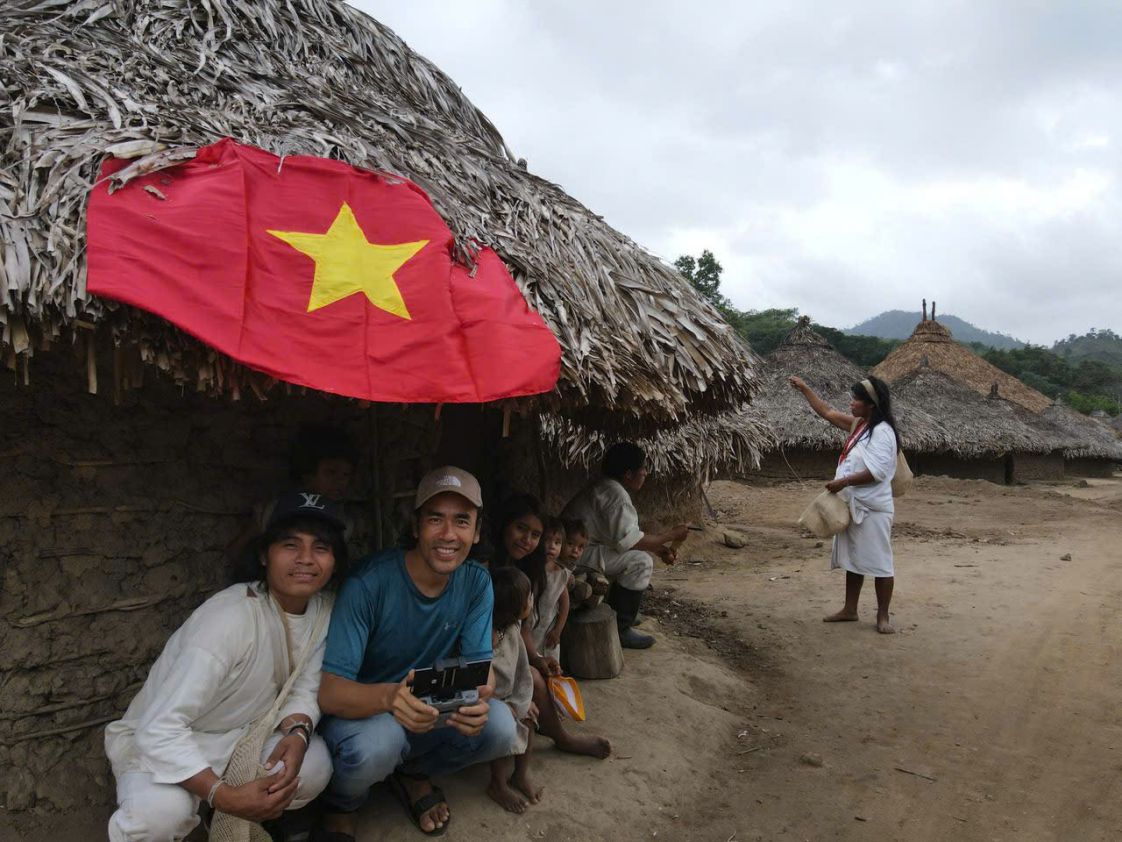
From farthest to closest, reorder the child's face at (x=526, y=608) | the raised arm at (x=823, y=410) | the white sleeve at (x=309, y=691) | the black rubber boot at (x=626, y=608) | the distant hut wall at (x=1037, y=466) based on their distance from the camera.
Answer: the distant hut wall at (x=1037, y=466), the raised arm at (x=823, y=410), the black rubber boot at (x=626, y=608), the child's face at (x=526, y=608), the white sleeve at (x=309, y=691)

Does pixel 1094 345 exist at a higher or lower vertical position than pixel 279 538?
higher

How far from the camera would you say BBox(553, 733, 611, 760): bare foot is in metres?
3.30

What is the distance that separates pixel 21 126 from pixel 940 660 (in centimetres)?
530

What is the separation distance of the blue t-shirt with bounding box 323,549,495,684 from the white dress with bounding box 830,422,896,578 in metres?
3.38

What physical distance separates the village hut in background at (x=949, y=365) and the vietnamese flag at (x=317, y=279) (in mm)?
20630

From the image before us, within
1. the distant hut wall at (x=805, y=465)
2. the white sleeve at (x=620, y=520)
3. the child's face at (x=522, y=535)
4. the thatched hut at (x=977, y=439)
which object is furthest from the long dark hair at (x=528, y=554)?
the thatched hut at (x=977, y=439)

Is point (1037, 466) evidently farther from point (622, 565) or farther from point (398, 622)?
point (398, 622)

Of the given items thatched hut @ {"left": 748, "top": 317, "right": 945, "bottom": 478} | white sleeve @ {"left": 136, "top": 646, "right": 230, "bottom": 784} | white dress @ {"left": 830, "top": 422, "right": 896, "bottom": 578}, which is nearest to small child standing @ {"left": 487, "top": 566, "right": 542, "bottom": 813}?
white sleeve @ {"left": 136, "top": 646, "right": 230, "bottom": 784}

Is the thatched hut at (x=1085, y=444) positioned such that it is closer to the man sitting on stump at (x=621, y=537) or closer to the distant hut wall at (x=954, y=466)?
the distant hut wall at (x=954, y=466)

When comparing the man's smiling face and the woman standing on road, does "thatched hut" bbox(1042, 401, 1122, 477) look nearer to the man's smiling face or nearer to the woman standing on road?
the woman standing on road

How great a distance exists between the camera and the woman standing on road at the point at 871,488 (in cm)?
529

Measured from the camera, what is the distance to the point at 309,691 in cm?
253

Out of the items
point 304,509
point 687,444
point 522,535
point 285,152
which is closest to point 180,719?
point 304,509

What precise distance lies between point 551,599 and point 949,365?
73.0 feet
